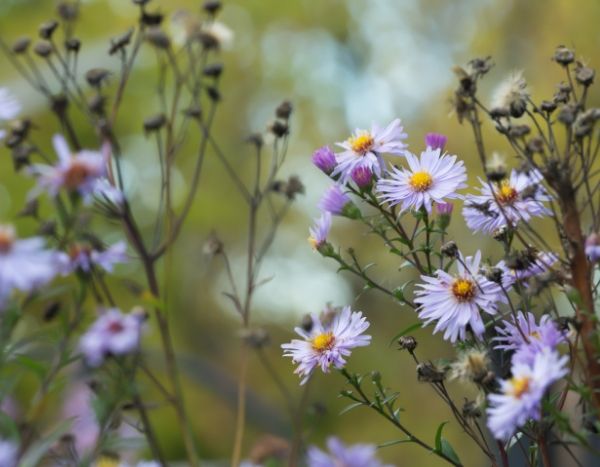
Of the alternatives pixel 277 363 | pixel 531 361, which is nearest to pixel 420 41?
pixel 277 363

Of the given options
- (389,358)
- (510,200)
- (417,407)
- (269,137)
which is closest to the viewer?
(510,200)

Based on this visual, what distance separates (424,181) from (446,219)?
6 centimetres

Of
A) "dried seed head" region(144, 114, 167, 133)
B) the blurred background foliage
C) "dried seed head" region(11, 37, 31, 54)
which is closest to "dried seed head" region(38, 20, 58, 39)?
"dried seed head" region(11, 37, 31, 54)

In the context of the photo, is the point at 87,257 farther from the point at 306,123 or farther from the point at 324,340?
the point at 306,123

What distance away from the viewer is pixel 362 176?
0.70 m

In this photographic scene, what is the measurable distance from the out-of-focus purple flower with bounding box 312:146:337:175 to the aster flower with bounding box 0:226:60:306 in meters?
0.30

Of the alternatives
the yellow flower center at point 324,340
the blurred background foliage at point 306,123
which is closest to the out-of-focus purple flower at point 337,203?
the yellow flower center at point 324,340

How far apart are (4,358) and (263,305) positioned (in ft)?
15.4

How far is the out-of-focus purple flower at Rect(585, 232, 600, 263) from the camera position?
1.88ft

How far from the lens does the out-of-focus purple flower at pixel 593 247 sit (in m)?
0.57

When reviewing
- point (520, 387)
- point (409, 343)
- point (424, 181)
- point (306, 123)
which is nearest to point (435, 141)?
point (424, 181)

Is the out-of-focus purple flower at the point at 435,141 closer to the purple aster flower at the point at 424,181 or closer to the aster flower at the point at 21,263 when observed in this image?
the purple aster flower at the point at 424,181

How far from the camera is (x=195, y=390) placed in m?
5.69

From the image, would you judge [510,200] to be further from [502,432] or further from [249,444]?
[249,444]
